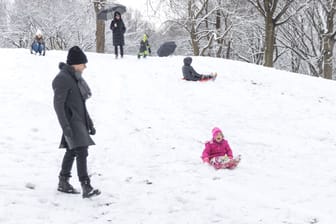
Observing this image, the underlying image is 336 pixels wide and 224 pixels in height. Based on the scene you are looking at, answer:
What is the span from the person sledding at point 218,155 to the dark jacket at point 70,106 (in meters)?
2.47

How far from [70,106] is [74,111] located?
0.08m

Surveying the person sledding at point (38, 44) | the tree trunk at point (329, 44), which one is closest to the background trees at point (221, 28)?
the tree trunk at point (329, 44)

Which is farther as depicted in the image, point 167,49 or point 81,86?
point 167,49

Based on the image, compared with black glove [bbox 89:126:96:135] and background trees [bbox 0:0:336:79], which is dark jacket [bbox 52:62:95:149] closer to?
black glove [bbox 89:126:96:135]

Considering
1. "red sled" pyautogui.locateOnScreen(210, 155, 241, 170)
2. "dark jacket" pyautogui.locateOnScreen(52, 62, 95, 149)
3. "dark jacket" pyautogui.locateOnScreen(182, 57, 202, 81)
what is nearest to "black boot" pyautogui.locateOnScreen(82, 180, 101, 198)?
"dark jacket" pyautogui.locateOnScreen(52, 62, 95, 149)

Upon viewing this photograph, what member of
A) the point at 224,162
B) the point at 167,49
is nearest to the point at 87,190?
the point at 224,162

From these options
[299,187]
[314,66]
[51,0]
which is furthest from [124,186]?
[51,0]

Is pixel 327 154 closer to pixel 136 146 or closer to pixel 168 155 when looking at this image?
pixel 168 155

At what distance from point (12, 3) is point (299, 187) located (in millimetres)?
42843

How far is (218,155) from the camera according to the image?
7387 mm

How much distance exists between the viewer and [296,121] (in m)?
10.3

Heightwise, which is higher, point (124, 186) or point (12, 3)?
point (12, 3)

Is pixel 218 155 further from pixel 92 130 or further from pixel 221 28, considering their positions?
pixel 221 28

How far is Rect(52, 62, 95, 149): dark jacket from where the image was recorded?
537 cm
